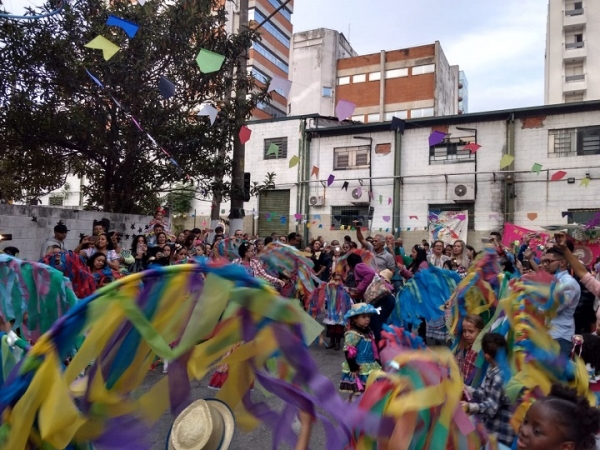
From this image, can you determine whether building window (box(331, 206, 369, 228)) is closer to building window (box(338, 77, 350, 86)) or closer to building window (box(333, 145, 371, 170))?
building window (box(333, 145, 371, 170))

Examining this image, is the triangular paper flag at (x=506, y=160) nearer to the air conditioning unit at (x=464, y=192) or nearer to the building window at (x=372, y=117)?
the air conditioning unit at (x=464, y=192)

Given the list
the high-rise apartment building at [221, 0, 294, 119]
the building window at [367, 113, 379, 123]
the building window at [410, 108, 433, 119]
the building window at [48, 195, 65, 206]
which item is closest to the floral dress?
the building window at [48, 195, 65, 206]

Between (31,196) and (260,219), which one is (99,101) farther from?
(260,219)

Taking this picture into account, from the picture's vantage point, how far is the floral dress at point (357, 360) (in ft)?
14.1

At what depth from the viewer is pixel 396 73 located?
3288 cm

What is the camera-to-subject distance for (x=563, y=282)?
13.5 ft

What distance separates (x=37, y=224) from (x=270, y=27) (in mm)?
35281

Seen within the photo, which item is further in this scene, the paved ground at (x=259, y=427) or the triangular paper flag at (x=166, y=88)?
the triangular paper flag at (x=166, y=88)

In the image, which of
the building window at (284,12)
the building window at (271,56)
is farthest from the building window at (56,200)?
the building window at (284,12)

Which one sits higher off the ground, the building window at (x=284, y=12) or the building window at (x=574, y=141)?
the building window at (x=284, y=12)

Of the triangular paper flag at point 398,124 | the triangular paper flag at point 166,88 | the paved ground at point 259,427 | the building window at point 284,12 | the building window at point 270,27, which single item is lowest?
the paved ground at point 259,427

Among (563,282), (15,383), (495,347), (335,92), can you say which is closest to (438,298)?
(563,282)

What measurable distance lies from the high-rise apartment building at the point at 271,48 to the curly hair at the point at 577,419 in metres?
34.6

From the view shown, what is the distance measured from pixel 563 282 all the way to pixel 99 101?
8628mm
